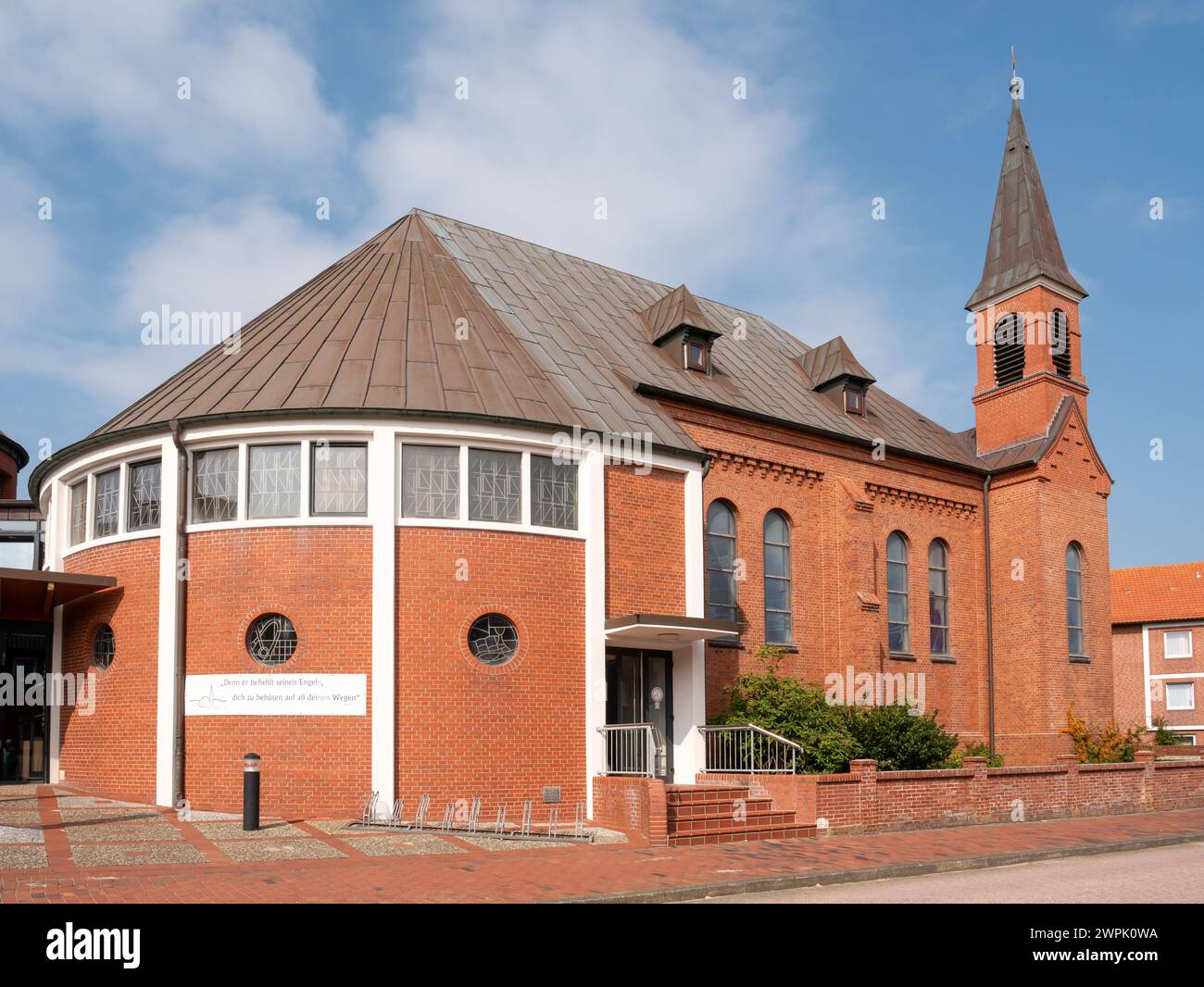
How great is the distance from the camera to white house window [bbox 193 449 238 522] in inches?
714

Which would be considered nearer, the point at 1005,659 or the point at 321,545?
the point at 321,545

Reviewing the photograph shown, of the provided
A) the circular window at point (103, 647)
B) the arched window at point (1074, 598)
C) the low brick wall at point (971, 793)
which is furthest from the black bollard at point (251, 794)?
the arched window at point (1074, 598)

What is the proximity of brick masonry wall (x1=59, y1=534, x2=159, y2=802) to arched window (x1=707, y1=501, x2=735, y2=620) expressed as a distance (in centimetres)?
1030

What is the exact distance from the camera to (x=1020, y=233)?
3173 cm

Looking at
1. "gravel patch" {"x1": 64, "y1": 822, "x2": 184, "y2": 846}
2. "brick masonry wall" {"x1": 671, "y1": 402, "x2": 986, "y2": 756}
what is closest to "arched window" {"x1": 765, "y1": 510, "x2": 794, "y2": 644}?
"brick masonry wall" {"x1": 671, "y1": 402, "x2": 986, "y2": 756}

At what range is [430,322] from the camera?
2041 centimetres

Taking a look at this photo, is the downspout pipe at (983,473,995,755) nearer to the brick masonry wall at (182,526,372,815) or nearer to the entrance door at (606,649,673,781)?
the entrance door at (606,649,673,781)

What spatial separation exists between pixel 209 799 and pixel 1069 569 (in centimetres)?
2213

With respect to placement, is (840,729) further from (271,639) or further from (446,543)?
(271,639)

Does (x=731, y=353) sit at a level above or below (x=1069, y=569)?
above
